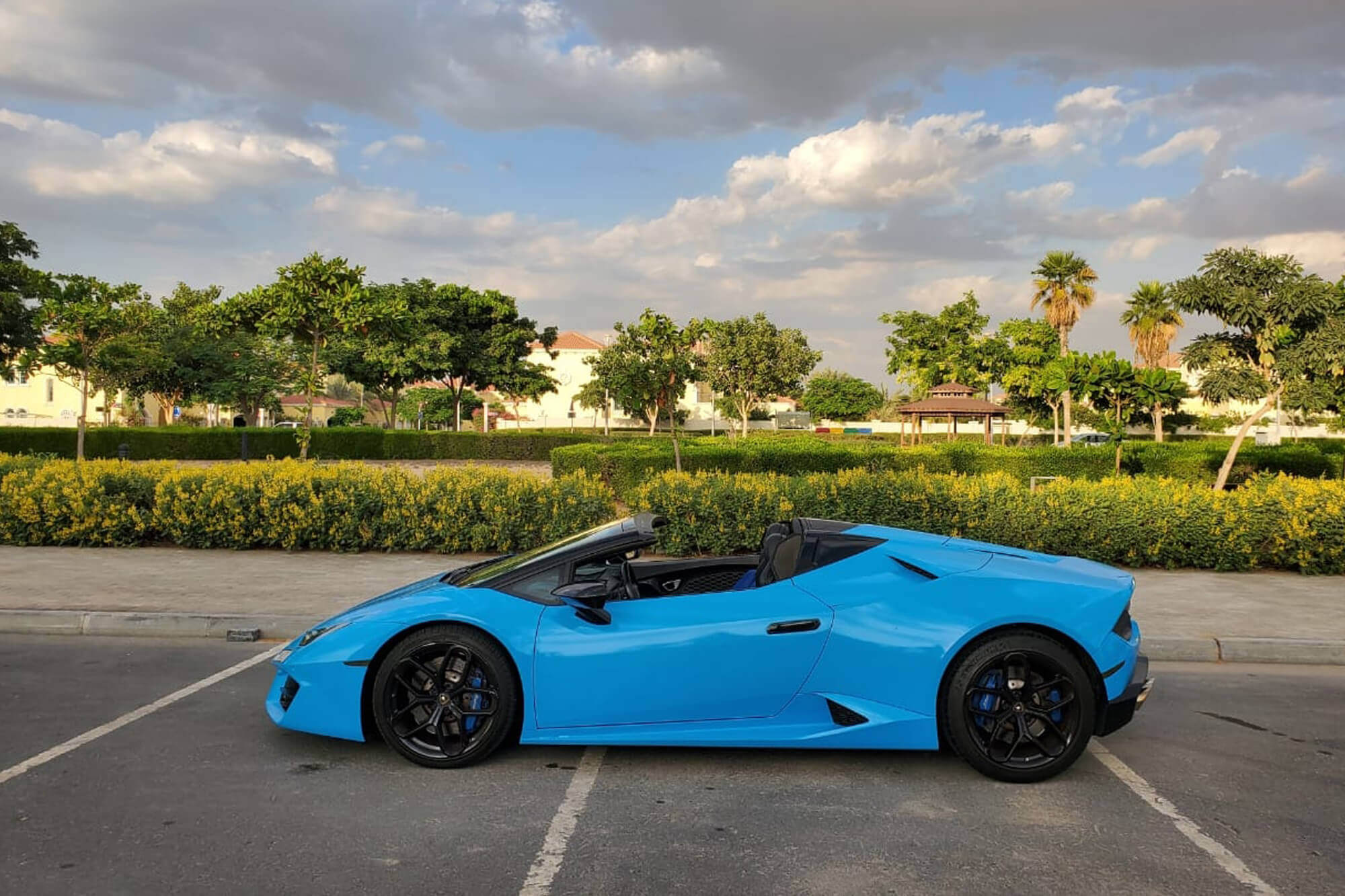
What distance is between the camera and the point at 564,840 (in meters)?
3.48

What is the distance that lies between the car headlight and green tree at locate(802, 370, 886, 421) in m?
108

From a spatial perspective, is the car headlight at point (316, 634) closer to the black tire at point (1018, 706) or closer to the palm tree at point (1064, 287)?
the black tire at point (1018, 706)

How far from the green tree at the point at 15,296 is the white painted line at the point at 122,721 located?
31627 mm

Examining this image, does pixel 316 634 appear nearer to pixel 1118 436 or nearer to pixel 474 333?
pixel 1118 436

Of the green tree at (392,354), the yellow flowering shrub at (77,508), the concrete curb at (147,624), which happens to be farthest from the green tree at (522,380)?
the concrete curb at (147,624)

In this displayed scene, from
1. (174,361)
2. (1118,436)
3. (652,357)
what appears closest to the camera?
(1118,436)

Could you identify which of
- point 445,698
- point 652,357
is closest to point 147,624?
point 445,698

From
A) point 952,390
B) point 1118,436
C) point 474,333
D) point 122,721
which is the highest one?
point 474,333

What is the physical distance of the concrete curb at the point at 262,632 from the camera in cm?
671

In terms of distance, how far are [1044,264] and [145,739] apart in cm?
5760

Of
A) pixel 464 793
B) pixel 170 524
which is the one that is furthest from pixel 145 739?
pixel 170 524

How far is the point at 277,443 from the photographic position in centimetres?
3862

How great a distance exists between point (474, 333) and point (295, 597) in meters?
46.3

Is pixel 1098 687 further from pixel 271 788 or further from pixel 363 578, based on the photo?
pixel 363 578
